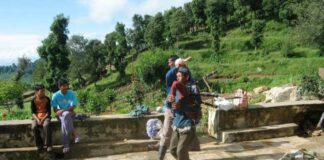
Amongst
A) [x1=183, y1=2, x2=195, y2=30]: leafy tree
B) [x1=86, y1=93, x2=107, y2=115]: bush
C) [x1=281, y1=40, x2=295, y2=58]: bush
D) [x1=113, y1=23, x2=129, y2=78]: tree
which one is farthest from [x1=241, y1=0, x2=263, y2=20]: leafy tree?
[x1=86, y1=93, x2=107, y2=115]: bush

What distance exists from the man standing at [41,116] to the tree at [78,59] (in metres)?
51.0

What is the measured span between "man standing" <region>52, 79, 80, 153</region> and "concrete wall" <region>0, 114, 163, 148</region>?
28cm

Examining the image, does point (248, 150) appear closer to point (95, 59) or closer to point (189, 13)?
point (95, 59)

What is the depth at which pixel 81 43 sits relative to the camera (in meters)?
59.5

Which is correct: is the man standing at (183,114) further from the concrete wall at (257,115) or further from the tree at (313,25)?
the tree at (313,25)

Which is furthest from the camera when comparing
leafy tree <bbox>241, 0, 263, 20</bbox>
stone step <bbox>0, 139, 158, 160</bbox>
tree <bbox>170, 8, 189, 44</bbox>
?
leafy tree <bbox>241, 0, 263, 20</bbox>

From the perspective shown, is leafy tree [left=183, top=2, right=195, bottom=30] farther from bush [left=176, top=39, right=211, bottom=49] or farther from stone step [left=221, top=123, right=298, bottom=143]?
stone step [left=221, top=123, right=298, bottom=143]

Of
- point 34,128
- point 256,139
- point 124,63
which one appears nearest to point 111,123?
point 34,128

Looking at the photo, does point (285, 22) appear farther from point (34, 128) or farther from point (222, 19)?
point (34, 128)

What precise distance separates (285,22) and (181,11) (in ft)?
51.0

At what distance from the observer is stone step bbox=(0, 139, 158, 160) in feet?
22.1

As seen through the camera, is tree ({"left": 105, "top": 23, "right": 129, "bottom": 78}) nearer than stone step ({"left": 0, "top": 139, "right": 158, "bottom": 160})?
No

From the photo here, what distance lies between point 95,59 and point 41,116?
52478 millimetres

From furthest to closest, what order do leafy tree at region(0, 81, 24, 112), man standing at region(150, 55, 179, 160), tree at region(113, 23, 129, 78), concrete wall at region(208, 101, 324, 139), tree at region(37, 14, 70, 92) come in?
tree at region(113, 23, 129, 78) < tree at region(37, 14, 70, 92) < leafy tree at region(0, 81, 24, 112) < concrete wall at region(208, 101, 324, 139) < man standing at region(150, 55, 179, 160)
